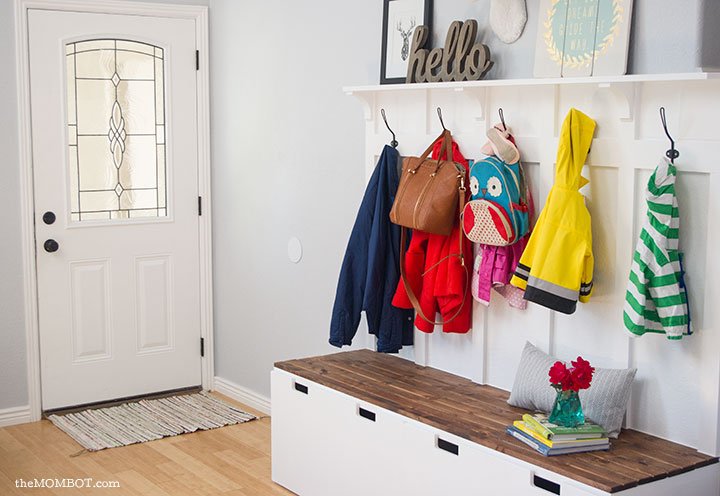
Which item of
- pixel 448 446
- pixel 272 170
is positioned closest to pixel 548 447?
pixel 448 446

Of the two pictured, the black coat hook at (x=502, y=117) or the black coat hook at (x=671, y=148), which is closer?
the black coat hook at (x=671, y=148)

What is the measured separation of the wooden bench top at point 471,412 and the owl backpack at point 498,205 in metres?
0.54

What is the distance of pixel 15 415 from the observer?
444 centimetres

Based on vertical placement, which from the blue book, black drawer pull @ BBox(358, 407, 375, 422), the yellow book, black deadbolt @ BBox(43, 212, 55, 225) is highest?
black deadbolt @ BBox(43, 212, 55, 225)

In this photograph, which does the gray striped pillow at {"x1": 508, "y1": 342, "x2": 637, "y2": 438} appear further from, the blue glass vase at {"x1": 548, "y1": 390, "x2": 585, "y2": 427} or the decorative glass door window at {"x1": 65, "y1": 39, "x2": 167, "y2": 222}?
the decorative glass door window at {"x1": 65, "y1": 39, "x2": 167, "y2": 222}

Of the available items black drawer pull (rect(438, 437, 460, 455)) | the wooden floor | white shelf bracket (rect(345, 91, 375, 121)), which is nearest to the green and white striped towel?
black drawer pull (rect(438, 437, 460, 455))

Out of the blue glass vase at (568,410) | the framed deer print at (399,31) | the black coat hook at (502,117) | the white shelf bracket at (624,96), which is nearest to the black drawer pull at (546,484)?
the blue glass vase at (568,410)

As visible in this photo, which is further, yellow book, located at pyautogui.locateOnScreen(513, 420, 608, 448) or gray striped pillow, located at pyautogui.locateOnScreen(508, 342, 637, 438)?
gray striped pillow, located at pyautogui.locateOnScreen(508, 342, 637, 438)

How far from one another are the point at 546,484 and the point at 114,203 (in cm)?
284

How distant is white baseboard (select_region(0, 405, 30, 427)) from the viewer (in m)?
4.40

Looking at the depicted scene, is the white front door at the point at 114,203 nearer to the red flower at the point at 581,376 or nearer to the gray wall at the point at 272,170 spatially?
the gray wall at the point at 272,170

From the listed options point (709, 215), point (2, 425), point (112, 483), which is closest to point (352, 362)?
point (112, 483)

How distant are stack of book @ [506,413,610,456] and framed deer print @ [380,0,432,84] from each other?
1.46 m

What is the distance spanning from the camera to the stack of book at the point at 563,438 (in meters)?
2.60
